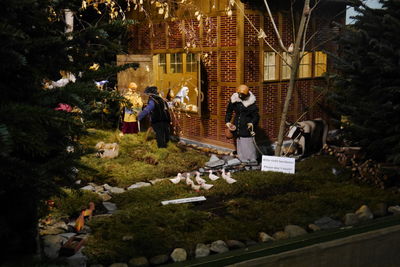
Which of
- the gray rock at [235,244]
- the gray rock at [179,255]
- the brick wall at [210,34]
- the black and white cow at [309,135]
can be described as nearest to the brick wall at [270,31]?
the brick wall at [210,34]

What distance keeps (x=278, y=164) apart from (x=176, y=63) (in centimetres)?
494

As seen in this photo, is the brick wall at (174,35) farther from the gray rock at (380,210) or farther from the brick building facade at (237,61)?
the gray rock at (380,210)

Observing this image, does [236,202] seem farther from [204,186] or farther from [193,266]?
[193,266]

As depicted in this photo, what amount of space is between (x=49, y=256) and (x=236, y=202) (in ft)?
9.14

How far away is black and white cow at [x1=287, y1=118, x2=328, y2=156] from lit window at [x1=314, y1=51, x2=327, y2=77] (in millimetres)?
2192

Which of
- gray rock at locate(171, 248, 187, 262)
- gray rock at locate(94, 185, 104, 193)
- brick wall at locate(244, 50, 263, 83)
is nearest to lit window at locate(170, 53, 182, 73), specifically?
brick wall at locate(244, 50, 263, 83)

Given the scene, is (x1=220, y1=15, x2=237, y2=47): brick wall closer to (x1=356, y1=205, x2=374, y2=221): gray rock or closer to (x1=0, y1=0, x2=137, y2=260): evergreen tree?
(x1=356, y1=205, x2=374, y2=221): gray rock

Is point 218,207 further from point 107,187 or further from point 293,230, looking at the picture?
point 107,187

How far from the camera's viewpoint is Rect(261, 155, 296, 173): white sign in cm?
773

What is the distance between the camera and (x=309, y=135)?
9.62 metres

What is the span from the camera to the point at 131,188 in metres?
7.41

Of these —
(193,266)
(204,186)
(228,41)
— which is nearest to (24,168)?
(193,266)

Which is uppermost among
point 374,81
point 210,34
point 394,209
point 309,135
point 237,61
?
point 210,34

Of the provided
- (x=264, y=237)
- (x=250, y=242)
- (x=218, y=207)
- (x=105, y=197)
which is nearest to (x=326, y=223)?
(x=264, y=237)
